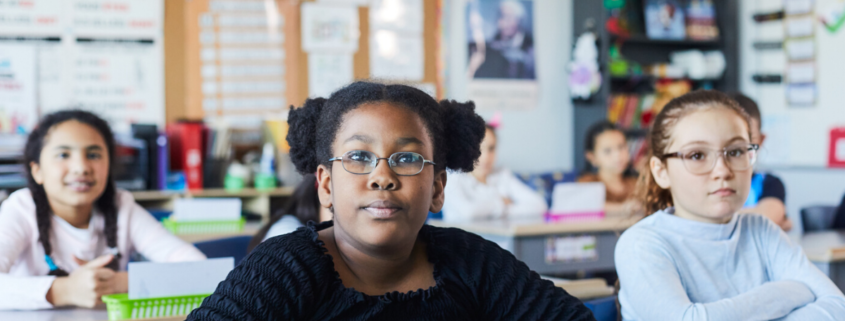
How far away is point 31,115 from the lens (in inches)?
158

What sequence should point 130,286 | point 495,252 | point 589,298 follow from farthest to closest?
point 589,298
point 130,286
point 495,252

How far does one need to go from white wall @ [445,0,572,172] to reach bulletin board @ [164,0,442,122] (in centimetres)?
126

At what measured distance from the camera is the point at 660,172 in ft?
5.21

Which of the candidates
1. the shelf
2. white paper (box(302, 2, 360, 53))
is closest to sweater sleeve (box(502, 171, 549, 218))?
white paper (box(302, 2, 360, 53))

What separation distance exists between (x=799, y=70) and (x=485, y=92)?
2337mm

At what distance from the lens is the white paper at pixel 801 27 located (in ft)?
16.7

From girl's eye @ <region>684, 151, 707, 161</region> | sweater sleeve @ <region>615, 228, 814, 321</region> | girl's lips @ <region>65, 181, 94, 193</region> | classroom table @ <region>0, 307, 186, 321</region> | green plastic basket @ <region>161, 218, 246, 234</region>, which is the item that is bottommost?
green plastic basket @ <region>161, 218, 246, 234</region>

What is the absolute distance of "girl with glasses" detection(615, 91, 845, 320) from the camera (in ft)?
4.56

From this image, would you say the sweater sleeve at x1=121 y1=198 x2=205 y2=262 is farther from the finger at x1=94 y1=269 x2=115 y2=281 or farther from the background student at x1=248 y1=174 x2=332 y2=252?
the finger at x1=94 y1=269 x2=115 y2=281

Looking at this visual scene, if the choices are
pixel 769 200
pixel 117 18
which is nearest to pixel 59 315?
pixel 769 200

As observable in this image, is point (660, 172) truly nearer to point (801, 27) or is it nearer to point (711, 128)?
point (711, 128)

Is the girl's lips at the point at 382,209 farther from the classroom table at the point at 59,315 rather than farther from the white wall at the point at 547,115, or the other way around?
the white wall at the point at 547,115

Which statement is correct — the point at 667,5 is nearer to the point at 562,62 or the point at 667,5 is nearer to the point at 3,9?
the point at 562,62

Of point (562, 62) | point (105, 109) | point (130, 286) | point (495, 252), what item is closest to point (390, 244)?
point (495, 252)
